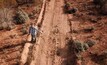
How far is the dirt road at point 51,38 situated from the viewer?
17.9 metres

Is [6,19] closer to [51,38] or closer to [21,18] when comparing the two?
[21,18]

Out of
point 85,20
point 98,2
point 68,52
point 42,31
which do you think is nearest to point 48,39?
point 42,31

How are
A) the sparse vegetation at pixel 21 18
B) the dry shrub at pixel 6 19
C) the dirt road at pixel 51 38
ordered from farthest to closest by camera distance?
the sparse vegetation at pixel 21 18 → the dry shrub at pixel 6 19 → the dirt road at pixel 51 38

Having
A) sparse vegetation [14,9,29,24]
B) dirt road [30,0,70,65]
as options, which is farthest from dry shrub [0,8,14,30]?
dirt road [30,0,70,65]

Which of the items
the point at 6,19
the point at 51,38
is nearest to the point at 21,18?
the point at 6,19

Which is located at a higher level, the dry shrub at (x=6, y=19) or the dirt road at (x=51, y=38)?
the dry shrub at (x=6, y=19)

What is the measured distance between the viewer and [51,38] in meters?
21.4

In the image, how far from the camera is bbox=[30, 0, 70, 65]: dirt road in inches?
706

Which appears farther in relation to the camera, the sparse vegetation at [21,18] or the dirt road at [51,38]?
the sparse vegetation at [21,18]

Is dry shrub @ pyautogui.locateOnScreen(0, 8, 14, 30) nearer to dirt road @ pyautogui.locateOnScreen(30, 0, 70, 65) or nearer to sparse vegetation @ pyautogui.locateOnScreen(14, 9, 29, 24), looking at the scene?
sparse vegetation @ pyautogui.locateOnScreen(14, 9, 29, 24)

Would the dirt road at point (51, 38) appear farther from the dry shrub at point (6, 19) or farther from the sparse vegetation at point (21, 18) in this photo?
the dry shrub at point (6, 19)

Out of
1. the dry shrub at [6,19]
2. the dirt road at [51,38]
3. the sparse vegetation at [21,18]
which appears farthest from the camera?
the sparse vegetation at [21,18]

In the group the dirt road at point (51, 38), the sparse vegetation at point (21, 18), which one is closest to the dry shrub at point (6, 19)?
the sparse vegetation at point (21, 18)

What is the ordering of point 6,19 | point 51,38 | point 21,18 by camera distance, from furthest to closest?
1. point 21,18
2. point 6,19
3. point 51,38
